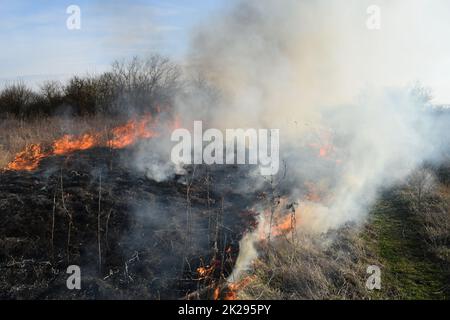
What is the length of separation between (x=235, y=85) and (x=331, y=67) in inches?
225

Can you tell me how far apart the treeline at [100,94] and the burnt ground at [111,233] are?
1362 centimetres

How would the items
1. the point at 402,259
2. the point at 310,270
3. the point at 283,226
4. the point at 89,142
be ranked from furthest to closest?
1. the point at 89,142
2. the point at 283,226
3. the point at 402,259
4. the point at 310,270

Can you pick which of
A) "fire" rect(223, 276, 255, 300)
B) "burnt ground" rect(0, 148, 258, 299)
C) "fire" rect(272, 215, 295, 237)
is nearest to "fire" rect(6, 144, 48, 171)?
"burnt ground" rect(0, 148, 258, 299)

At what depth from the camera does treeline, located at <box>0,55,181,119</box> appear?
23594 millimetres

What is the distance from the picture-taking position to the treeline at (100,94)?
23.6 meters

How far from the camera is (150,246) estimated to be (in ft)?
23.8

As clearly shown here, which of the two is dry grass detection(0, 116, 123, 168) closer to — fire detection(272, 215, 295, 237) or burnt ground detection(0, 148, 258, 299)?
burnt ground detection(0, 148, 258, 299)

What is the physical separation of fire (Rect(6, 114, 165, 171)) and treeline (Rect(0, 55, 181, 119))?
863cm

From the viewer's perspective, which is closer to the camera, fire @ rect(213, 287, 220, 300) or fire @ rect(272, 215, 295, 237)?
fire @ rect(213, 287, 220, 300)

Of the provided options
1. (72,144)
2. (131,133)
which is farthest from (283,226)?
(72,144)

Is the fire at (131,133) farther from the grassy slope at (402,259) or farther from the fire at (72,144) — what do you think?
the grassy slope at (402,259)

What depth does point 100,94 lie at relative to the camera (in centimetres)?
2503

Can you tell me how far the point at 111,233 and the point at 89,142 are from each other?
23.5ft

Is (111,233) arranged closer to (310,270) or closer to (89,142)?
(310,270)
